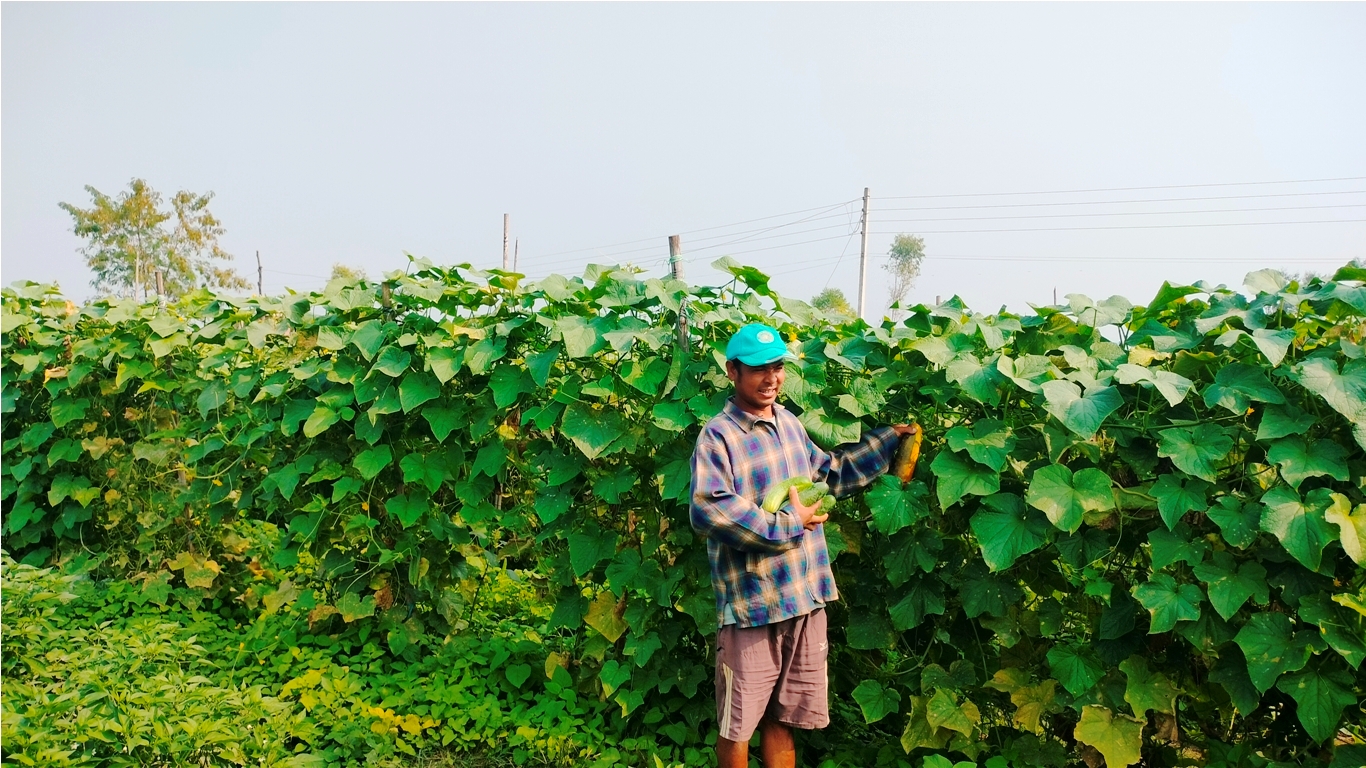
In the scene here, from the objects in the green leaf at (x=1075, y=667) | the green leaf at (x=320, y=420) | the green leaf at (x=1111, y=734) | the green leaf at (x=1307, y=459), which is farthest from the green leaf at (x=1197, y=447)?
the green leaf at (x=320, y=420)

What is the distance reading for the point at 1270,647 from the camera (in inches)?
99.4

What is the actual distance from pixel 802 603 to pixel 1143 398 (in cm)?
112

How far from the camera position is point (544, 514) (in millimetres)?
3408

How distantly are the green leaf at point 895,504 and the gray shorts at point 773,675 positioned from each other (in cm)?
33

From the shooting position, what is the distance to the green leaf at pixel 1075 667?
2742 millimetres

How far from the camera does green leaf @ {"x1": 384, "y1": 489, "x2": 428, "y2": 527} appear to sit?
381 cm

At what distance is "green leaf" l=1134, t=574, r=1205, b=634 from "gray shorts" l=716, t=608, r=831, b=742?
89 cm

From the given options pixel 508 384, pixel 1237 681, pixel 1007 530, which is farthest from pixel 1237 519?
pixel 508 384

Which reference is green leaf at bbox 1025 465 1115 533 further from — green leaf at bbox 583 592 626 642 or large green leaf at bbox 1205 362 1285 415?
green leaf at bbox 583 592 626 642

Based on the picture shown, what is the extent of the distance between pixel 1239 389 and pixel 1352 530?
427 millimetres

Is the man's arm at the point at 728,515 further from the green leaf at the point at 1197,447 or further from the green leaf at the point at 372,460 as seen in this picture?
the green leaf at the point at 372,460

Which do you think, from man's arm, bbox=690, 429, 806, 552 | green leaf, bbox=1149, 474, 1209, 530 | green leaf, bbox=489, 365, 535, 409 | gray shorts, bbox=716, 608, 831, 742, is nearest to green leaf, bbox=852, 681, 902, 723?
gray shorts, bbox=716, 608, 831, 742

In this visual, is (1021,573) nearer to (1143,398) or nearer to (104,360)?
(1143,398)

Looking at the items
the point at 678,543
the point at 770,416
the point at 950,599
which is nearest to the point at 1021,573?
the point at 950,599
